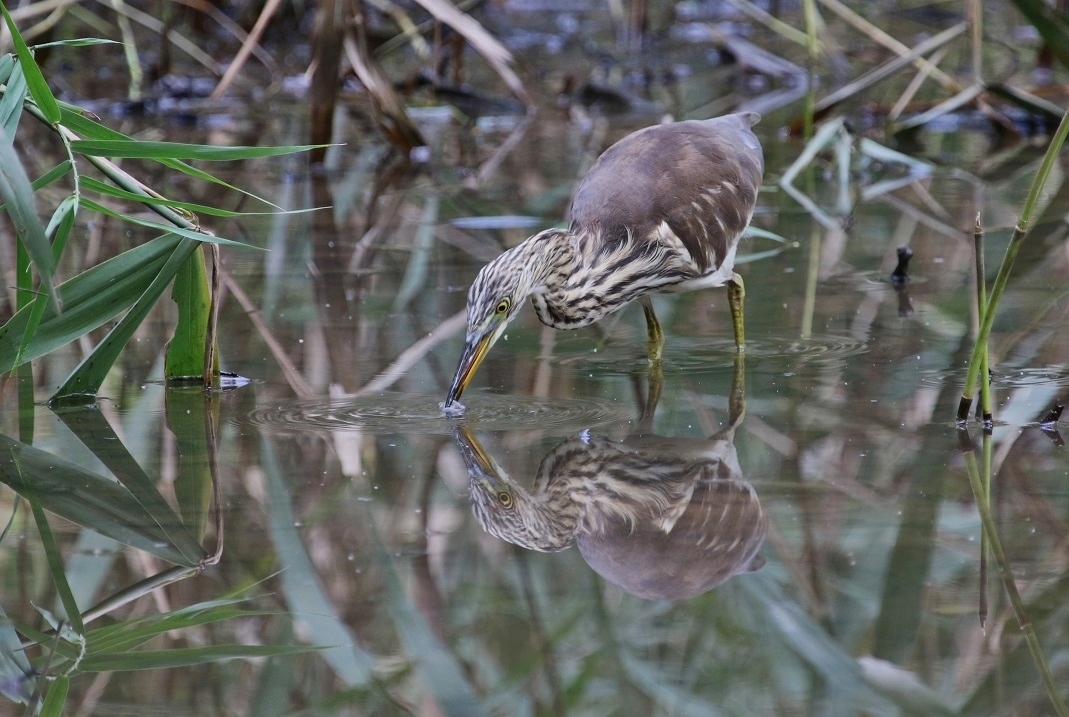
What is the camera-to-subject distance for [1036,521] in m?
3.45

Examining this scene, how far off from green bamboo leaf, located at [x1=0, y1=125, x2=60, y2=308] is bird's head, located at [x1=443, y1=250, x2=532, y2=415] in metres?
1.36

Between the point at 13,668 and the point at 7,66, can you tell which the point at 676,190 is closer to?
the point at 7,66

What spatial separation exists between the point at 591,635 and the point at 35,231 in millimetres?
1468

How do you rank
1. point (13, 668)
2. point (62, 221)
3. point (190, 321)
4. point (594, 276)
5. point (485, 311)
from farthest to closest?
1. point (594, 276)
2. point (190, 321)
3. point (485, 311)
4. point (62, 221)
5. point (13, 668)

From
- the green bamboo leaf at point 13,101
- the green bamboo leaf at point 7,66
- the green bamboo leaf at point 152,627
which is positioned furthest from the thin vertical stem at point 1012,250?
the green bamboo leaf at point 7,66

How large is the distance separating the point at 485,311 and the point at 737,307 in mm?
1174

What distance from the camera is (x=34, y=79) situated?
3.68 meters

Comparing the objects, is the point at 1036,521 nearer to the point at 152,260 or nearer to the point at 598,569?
the point at 598,569

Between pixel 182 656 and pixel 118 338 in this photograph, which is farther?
pixel 118 338

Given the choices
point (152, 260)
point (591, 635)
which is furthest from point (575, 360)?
point (591, 635)

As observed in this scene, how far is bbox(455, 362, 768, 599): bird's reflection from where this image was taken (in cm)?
336

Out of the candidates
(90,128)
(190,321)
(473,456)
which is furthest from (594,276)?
(90,128)

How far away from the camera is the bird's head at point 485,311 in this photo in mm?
4363

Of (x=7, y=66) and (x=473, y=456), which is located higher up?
(x=7, y=66)
